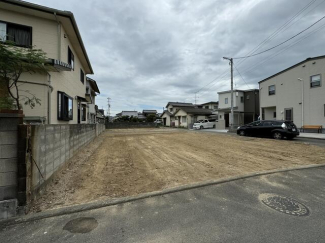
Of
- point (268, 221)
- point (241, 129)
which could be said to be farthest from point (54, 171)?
point (241, 129)

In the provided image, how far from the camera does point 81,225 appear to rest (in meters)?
2.34

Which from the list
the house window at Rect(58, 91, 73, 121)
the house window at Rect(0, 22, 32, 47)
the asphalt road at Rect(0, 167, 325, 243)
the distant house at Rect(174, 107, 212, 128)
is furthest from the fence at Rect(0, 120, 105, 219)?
the distant house at Rect(174, 107, 212, 128)

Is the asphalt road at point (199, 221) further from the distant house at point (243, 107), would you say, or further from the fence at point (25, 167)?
the distant house at point (243, 107)

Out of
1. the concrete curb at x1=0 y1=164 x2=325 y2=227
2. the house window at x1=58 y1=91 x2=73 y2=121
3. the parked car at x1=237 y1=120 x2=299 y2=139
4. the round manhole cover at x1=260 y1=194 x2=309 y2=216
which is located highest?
the house window at x1=58 y1=91 x2=73 y2=121

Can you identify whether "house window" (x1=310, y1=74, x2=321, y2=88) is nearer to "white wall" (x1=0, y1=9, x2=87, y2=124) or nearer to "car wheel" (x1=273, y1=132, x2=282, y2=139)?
"car wheel" (x1=273, y1=132, x2=282, y2=139)

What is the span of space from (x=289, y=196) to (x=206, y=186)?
1.49m

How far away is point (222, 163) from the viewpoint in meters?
5.49

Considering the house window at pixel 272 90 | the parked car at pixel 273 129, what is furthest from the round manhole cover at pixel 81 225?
the house window at pixel 272 90

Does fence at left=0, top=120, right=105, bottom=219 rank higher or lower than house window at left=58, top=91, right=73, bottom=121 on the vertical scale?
lower

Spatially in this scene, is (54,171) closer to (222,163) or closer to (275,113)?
(222,163)

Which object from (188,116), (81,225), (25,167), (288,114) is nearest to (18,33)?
(25,167)

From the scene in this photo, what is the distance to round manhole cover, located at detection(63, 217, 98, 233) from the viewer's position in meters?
2.24

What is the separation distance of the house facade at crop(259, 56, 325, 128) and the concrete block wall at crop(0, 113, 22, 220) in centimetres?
2016

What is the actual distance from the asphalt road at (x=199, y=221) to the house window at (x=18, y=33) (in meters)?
7.42
